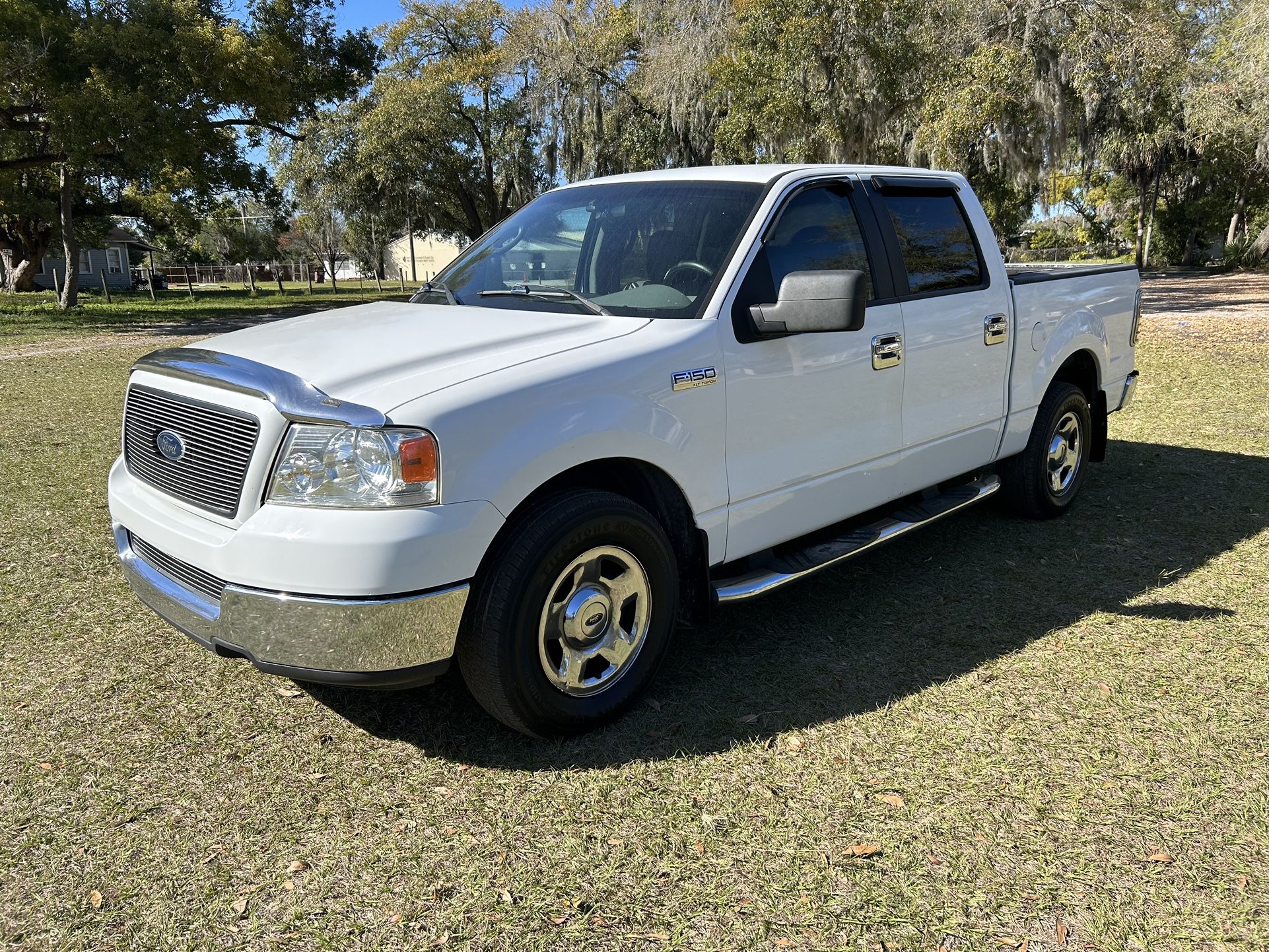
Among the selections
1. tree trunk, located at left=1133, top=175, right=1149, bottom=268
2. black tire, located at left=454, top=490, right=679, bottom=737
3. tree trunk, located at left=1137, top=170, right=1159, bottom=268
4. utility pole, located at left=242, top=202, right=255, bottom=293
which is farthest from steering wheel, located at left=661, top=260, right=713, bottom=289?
utility pole, located at left=242, top=202, right=255, bottom=293

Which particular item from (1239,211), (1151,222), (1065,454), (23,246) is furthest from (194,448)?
(1239,211)

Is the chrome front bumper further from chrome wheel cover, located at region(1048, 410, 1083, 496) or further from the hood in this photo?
chrome wheel cover, located at region(1048, 410, 1083, 496)

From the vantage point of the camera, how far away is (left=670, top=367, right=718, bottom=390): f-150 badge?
3383 millimetres

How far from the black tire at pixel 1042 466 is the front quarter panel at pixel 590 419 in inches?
105

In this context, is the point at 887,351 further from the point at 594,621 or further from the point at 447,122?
the point at 447,122

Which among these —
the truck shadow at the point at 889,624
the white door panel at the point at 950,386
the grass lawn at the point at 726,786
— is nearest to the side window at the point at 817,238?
the white door panel at the point at 950,386

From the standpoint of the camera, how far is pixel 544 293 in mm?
3932

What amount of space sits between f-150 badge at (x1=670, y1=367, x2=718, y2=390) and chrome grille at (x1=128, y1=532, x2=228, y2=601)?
1.63m

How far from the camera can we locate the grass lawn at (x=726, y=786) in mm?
2574

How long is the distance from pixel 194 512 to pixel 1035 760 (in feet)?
9.75

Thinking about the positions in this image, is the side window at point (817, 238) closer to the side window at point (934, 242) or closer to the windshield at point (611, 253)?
the windshield at point (611, 253)

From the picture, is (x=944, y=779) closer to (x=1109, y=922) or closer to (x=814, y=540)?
(x=1109, y=922)

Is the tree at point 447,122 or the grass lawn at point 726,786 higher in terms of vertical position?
the tree at point 447,122

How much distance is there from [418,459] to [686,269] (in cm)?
152
